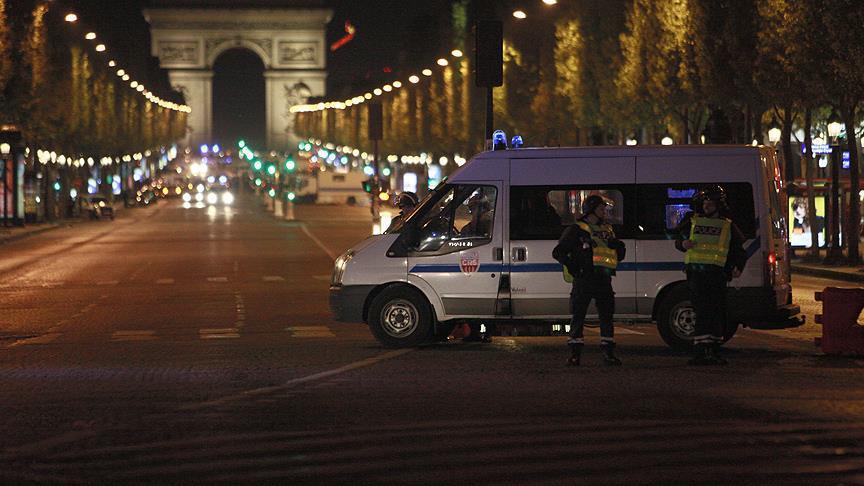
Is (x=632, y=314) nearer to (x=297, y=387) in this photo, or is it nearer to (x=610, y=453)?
(x=297, y=387)

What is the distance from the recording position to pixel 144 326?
21.8 meters

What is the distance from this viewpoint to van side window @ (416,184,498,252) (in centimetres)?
1789

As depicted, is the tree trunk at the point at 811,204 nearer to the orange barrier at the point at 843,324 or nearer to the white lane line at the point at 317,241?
the white lane line at the point at 317,241

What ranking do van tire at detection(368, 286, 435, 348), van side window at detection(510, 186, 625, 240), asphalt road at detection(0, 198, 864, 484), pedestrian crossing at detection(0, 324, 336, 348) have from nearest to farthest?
asphalt road at detection(0, 198, 864, 484)
van side window at detection(510, 186, 625, 240)
van tire at detection(368, 286, 435, 348)
pedestrian crossing at detection(0, 324, 336, 348)

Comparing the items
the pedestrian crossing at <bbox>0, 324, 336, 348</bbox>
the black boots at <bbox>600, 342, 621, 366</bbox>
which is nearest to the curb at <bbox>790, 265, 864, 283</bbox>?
the pedestrian crossing at <bbox>0, 324, 336, 348</bbox>

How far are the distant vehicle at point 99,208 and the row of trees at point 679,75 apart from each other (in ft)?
63.4

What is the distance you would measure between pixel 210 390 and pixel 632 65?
41.9m

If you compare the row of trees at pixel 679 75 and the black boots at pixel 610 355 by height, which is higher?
the row of trees at pixel 679 75

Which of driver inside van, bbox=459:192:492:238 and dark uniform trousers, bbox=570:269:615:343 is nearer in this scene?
dark uniform trousers, bbox=570:269:615:343

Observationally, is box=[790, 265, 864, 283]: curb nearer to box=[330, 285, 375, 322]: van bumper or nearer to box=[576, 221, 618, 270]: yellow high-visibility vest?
box=[330, 285, 375, 322]: van bumper

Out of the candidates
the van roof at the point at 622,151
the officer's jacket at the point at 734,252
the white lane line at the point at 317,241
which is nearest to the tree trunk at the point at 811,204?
the white lane line at the point at 317,241

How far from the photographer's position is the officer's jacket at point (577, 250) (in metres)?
16.2

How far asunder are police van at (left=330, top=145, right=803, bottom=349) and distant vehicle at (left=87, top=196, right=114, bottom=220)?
69.3 metres

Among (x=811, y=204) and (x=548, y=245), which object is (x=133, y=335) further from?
(x=811, y=204)
